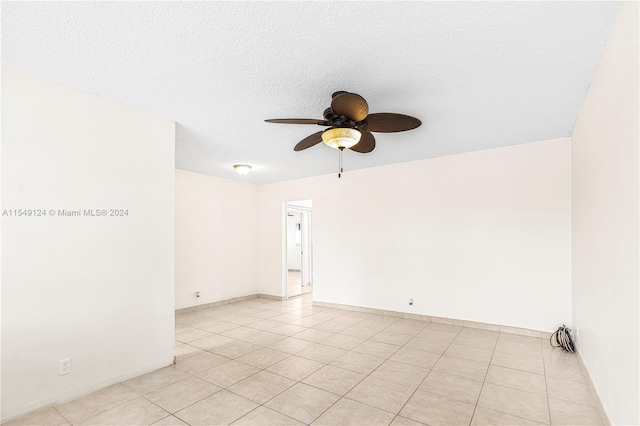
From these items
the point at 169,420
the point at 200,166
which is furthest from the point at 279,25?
the point at 200,166

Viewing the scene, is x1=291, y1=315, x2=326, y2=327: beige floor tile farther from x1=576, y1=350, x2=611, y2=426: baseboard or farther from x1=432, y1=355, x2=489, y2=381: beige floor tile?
x1=576, y1=350, x2=611, y2=426: baseboard

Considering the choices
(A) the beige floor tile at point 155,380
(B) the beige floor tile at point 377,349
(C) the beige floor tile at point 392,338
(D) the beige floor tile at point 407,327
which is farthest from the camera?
(D) the beige floor tile at point 407,327

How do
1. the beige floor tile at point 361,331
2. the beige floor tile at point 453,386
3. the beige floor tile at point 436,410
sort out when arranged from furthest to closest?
the beige floor tile at point 361,331 < the beige floor tile at point 453,386 < the beige floor tile at point 436,410

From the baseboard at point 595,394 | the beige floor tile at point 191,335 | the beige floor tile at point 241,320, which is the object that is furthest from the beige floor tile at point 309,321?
the baseboard at point 595,394

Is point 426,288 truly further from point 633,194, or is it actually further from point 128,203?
point 128,203

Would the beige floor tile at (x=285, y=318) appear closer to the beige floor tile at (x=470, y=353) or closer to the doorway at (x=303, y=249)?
the doorway at (x=303, y=249)

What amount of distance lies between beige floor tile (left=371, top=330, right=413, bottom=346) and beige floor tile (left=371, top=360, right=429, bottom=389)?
65cm

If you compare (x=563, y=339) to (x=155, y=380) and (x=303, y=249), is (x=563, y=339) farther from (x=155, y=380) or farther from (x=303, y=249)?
(x=303, y=249)

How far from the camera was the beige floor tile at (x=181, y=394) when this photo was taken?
2.50 metres

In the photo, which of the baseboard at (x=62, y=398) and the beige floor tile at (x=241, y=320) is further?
the beige floor tile at (x=241, y=320)

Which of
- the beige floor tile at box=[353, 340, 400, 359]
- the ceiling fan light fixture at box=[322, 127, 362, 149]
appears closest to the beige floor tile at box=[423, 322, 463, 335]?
the beige floor tile at box=[353, 340, 400, 359]

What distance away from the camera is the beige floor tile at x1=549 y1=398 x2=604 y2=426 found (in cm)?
225

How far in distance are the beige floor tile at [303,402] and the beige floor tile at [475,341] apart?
2084 millimetres

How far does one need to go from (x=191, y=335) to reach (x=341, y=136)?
137 inches
